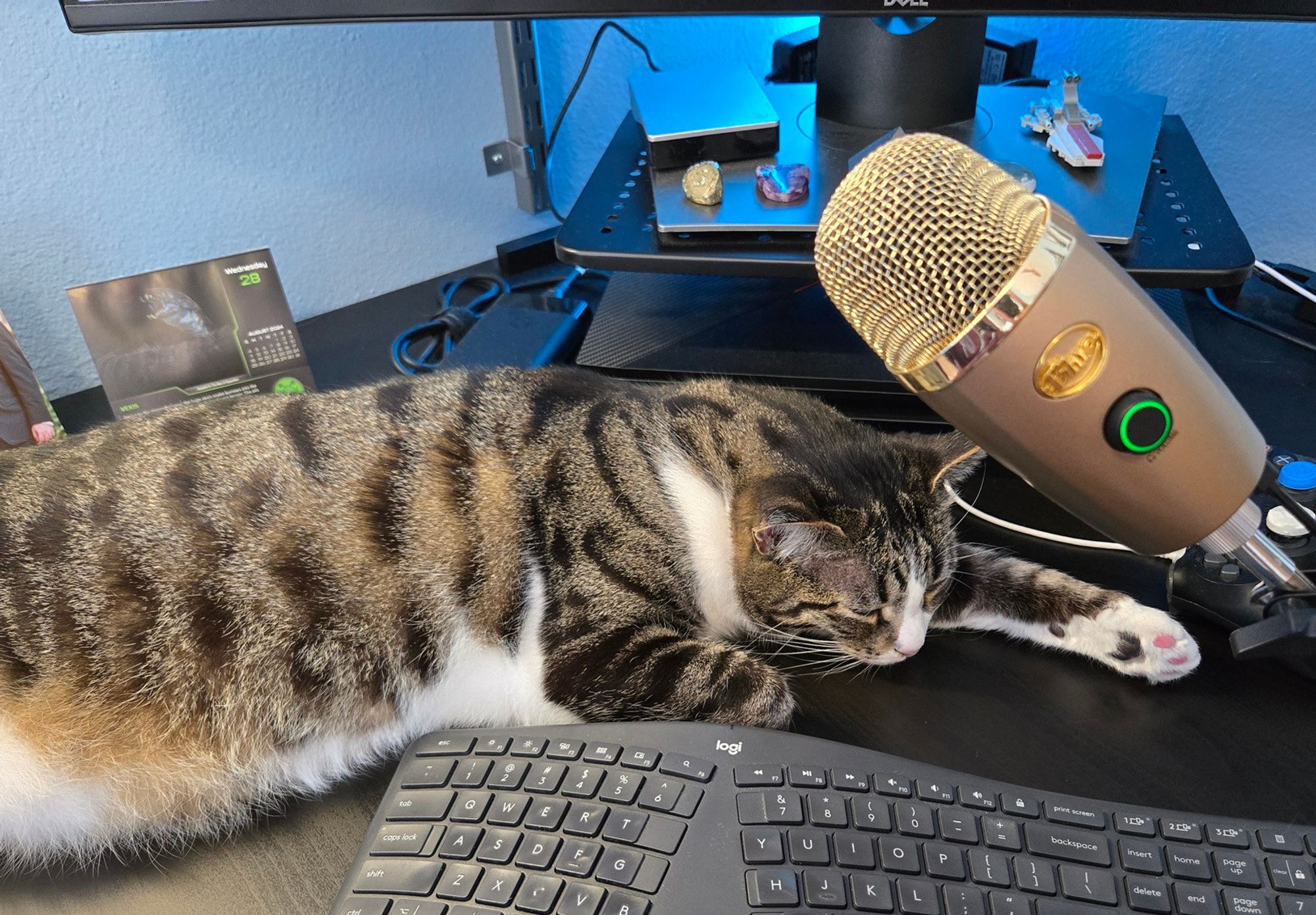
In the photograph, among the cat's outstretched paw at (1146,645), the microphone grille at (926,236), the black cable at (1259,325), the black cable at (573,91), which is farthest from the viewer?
the black cable at (573,91)

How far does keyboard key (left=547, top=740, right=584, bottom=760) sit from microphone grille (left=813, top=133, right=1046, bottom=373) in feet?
0.96

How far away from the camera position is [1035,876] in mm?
483

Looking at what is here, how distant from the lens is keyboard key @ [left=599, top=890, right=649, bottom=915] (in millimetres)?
477

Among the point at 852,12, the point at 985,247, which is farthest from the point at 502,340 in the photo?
the point at 985,247

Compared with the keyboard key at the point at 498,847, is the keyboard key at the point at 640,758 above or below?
above

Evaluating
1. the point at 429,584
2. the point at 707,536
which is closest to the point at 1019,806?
the point at 707,536

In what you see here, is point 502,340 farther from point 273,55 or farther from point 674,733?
point 674,733

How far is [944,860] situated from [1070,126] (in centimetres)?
69

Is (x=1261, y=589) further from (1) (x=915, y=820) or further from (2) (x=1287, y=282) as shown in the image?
(2) (x=1287, y=282)

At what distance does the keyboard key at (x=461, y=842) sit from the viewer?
51 centimetres

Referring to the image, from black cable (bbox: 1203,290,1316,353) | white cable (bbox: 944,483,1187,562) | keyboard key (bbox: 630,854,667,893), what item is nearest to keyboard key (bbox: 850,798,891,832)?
keyboard key (bbox: 630,854,667,893)

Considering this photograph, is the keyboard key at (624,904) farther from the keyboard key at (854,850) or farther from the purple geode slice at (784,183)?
the purple geode slice at (784,183)

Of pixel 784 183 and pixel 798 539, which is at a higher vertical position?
pixel 784 183

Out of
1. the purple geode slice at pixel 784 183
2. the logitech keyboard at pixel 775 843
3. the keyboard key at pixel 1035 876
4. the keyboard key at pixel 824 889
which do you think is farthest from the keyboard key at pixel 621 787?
the purple geode slice at pixel 784 183
